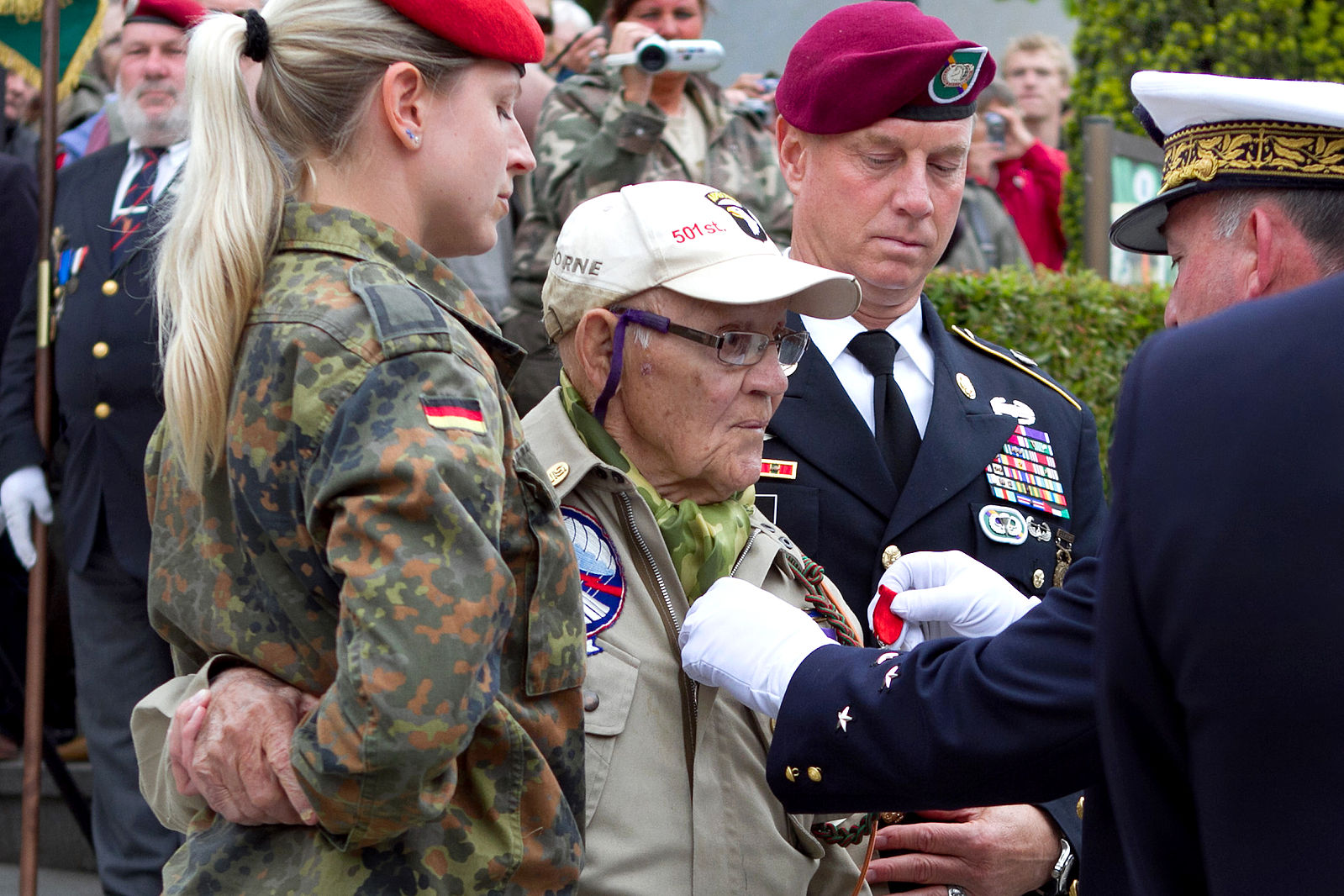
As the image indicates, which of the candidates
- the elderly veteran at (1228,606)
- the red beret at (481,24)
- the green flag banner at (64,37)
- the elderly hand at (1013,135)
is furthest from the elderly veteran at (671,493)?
the elderly hand at (1013,135)

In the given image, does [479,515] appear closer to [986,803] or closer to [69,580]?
[986,803]

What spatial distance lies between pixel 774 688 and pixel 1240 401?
3.75ft

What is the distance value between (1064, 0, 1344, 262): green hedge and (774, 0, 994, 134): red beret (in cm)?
512

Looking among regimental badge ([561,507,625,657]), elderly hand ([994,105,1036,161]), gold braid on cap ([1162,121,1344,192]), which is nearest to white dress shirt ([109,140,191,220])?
regimental badge ([561,507,625,657])

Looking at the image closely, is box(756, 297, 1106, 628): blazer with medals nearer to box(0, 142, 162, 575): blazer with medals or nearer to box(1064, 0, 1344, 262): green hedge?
box(0, 142, 162, 575): blazer with medals

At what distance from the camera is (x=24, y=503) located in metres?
4.55

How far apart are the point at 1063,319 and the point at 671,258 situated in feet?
9.98

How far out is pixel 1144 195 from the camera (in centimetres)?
639

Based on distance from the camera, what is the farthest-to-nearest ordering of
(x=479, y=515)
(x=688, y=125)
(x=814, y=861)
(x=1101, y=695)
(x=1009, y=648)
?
(x=688, y=125) → (x=814, y=861) → (x=1009, y=648) → (x=479, y=515) → (x=1101, y=695)

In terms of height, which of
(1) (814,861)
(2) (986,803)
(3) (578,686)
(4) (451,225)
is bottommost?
(1) (814,861)

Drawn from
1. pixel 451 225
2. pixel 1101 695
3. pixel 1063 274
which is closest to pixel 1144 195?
pixel 1063 274

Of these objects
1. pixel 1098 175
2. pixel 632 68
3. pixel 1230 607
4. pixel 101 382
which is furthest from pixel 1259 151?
pixel 1098 175

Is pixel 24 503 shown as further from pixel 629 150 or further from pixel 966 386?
pixel 966 386

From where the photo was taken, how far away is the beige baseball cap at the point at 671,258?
223 cm
